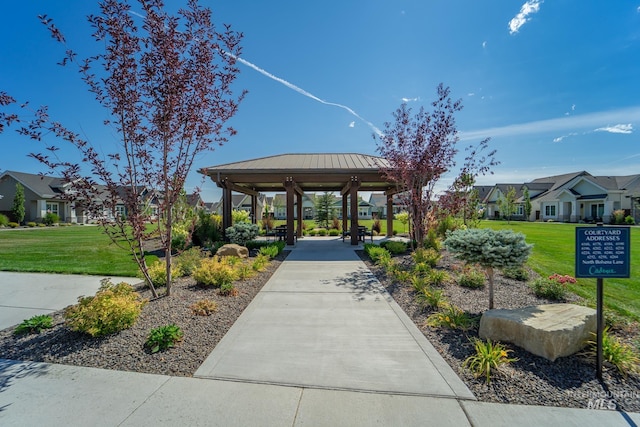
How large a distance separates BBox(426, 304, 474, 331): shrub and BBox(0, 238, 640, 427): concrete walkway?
16.1 inches

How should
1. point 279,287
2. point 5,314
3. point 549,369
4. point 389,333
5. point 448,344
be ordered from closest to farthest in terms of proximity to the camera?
1. point 549,369
2. point 448,344
3. point 389,333
4. point 5,314
5. point 279,287

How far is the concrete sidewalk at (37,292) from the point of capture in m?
4.80

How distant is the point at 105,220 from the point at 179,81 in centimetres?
253

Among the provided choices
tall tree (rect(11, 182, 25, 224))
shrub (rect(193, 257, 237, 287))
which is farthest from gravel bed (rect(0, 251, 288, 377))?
tall tree (rect(11, 182, 25, 224))

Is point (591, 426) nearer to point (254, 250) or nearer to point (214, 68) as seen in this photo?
point (214, 68)

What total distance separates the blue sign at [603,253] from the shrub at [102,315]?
5725 millimetres

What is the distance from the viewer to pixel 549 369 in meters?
3.01

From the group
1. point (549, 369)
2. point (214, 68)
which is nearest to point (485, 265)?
point (549, 369)

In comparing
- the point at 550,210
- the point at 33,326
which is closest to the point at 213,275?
the point at 33,326

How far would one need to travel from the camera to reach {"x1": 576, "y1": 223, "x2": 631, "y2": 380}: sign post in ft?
10.1

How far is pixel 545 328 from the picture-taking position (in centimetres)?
322

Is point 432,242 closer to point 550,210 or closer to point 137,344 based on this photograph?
point 137,344

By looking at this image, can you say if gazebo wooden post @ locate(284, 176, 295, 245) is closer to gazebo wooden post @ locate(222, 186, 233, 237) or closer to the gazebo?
the gazebo

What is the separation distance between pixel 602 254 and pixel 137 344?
5665mm
